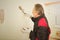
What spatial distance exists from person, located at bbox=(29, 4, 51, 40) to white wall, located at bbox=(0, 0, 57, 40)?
0.09 m

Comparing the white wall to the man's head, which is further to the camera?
the white wall

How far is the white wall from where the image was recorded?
8.09 ft

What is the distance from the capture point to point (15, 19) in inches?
99.9

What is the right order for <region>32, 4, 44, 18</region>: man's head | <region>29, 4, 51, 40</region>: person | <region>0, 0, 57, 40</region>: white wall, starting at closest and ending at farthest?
<region>29, 4, 51, 40</region>: person → <region>32, 4, 44, 18</region>: man's head → <region>0, 0, 57, 40</region>: white wall

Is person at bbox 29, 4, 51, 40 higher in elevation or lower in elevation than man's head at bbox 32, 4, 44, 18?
lower

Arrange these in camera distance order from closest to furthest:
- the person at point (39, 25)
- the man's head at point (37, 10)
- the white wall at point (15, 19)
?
the person at point (39, 25) → the man's head at point (37, 10) → the white wall at point (15, 19)

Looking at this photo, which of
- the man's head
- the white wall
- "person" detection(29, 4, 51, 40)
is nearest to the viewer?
"person" detection(29, 4, 51, 40)

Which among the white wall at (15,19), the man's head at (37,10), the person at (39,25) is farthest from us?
the white wall at (15,19)

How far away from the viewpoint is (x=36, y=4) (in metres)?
2.44

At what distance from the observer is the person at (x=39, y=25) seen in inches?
88.1

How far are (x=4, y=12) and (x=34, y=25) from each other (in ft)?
2.01

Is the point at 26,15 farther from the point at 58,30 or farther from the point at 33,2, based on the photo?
the point at 58,30

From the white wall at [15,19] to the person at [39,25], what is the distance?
0.09 metres

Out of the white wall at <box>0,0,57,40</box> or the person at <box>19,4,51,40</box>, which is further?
the white wall at <box>0,0,57,40</box>
